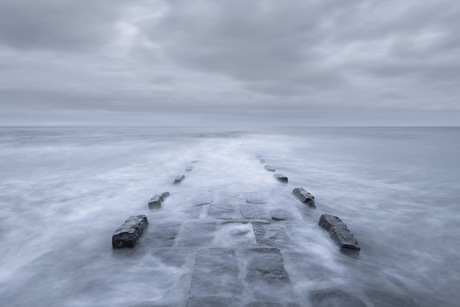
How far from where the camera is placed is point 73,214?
5.98m

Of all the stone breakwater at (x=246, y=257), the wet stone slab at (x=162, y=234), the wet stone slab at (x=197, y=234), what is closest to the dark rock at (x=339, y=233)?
the stone breakwater at (x=246, y=257)

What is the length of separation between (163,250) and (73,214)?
3521mm

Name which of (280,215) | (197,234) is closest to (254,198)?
(280,215)

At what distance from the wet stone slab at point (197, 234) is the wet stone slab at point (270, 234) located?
0.82 metres

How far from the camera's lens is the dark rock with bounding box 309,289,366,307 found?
8.93ft

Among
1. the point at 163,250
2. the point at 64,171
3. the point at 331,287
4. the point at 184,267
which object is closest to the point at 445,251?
the point at 331,287

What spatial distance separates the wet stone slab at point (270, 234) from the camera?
4.08 metres

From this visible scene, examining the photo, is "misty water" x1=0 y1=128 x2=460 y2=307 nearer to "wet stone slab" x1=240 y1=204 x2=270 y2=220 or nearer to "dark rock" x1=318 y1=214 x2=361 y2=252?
"wet stone slab" x1=240 y1=204 x2=270 y2=220

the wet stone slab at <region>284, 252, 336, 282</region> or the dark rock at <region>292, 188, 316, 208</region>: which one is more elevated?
the dark rock at <region>292, 188, 316, 208</region>

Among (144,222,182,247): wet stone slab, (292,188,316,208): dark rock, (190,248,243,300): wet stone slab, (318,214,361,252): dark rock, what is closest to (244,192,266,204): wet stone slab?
(292,188,316,208): dark rock

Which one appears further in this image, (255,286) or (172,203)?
(172,203)

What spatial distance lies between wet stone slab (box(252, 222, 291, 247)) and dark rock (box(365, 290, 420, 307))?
1.41 meters

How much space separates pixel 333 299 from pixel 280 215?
103 inches

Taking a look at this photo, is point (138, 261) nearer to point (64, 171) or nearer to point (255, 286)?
point (255, 286)
